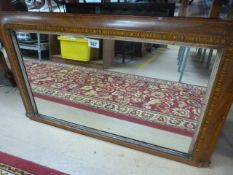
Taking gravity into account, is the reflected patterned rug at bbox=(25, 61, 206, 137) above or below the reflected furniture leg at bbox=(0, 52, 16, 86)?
below

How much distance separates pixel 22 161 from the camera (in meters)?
0.79

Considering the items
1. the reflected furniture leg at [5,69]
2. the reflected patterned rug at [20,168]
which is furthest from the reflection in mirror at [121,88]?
the reflected patterned rug at [20,168]

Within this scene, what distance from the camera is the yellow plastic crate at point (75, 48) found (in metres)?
1.87

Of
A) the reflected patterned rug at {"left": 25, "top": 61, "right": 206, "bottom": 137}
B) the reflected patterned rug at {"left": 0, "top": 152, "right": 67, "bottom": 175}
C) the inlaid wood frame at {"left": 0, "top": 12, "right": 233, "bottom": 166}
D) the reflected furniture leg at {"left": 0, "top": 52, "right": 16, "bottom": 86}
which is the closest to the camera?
the inlaid wood frame at {"left": 0, "top": 12, "right": 233, "bottom": 166}

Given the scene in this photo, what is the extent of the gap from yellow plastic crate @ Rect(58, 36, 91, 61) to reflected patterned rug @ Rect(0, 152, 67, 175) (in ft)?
4.10

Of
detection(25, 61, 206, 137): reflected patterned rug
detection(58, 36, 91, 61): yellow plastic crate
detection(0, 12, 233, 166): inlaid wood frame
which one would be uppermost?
detection(0, 12, 233, 166): inlaid wood frame

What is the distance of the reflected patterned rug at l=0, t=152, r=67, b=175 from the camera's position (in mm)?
739

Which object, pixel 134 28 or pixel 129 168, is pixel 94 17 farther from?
pixel 129 168

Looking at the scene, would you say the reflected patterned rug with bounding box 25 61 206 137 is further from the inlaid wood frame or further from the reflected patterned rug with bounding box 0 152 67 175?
the reflected patterned rug with bounding box 0 152 67 175

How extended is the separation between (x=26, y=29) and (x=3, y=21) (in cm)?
10

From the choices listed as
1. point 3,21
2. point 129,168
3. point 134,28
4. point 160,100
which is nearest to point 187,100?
point 160,100

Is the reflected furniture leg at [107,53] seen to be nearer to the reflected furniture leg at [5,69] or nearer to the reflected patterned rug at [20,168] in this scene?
the reflected furniture leg at [5,69]

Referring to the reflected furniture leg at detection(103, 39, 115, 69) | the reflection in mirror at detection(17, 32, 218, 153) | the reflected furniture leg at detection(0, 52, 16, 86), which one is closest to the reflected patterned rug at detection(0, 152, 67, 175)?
the reflection in mirror at detection(17, 32, 218, 153)

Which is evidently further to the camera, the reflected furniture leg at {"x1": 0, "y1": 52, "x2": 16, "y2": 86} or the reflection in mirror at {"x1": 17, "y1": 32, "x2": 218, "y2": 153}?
the reflected furniture leg at {"x1": 0, "y1": 52, "x2": 16, "y2": 86}
